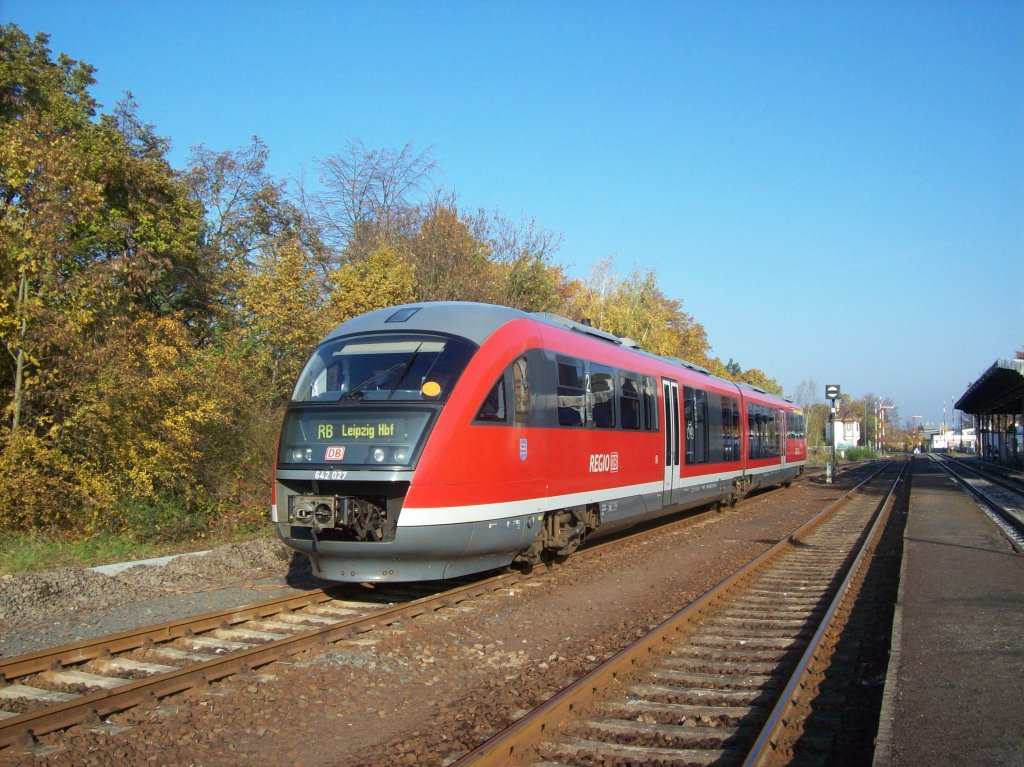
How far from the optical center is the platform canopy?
2369 centimetres

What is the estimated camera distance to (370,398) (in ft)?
28.2

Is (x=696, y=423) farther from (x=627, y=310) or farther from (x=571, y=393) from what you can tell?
(x=627, y=310)

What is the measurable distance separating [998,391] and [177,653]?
35169 millimetres

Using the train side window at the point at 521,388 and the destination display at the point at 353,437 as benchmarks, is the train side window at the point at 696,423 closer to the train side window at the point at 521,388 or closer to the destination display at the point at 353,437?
the train side window at the point at 521,388

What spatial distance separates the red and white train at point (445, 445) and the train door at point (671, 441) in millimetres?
2797

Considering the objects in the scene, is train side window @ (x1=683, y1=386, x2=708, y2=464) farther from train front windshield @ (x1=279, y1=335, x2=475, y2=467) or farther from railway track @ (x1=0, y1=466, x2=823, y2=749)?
train front windshield @ (x1=279, y1=335, x2=475, y2=467)

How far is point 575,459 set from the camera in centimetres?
1069

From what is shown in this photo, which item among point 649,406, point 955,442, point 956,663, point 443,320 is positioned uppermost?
point 443,320

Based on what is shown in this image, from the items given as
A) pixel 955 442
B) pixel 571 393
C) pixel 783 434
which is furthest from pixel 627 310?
pixel 955 442

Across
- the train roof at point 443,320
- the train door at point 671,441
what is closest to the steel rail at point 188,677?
the train roof at point 443,320

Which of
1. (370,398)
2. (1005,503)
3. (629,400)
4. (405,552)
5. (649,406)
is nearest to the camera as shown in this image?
(405,552)

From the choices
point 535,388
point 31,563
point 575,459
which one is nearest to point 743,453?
point 575,459

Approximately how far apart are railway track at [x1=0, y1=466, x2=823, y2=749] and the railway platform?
14.7 feet

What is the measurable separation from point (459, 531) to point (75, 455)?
7532mm
